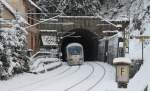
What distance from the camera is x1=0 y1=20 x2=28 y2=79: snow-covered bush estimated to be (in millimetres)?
24902

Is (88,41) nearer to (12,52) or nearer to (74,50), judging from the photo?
(74,50)

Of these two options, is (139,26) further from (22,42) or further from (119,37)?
(22,42)

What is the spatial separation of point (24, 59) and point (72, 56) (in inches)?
639

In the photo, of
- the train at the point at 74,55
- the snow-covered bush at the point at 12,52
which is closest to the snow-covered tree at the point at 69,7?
the train at the point at 74,55

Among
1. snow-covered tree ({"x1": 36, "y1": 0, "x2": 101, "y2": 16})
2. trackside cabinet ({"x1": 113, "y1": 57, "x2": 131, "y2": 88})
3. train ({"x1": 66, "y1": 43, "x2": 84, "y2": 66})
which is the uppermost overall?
snow-covered tree ({"x1": 36, "y1": 0, "x2": 101, "y2": 16})

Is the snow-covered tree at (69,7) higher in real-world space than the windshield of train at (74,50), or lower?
higher

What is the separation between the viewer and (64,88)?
20938 mm

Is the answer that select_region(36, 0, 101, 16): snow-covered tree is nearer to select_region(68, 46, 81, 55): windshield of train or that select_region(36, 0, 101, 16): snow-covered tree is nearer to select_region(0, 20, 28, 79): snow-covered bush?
select_region(68, 46, 81, 55): windshield of train

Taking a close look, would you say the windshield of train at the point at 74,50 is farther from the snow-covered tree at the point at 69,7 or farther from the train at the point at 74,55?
the snow-covered tree at the point at 69,7

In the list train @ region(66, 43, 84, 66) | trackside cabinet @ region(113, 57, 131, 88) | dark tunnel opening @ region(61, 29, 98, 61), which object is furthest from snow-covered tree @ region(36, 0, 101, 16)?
trackside cabinet @ region(113, 57, 131, 88)

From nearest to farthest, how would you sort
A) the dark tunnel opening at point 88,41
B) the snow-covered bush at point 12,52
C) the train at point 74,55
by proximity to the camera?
the snow-covered bush at point 12,52
the train at point 74,55
the dark tunnel opening at point 88,41

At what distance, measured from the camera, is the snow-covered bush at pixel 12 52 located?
81.7ft

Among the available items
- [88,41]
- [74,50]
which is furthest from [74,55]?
[88,41]

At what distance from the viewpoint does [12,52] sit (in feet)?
88.2
